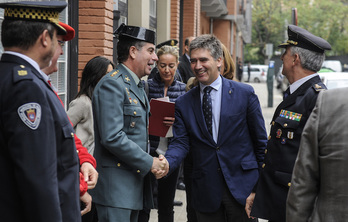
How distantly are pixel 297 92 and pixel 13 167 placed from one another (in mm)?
1988

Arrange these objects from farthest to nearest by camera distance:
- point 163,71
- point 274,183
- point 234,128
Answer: point 163,71 → point 234,128 → point 274,183

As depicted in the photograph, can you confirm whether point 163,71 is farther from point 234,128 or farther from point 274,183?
point 274,183

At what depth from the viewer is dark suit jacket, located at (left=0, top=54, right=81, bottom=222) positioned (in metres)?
2.26

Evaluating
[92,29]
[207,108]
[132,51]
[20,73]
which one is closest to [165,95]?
[92,29]

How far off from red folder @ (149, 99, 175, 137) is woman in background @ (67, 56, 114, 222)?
1.89ft

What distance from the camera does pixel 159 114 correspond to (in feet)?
16.4

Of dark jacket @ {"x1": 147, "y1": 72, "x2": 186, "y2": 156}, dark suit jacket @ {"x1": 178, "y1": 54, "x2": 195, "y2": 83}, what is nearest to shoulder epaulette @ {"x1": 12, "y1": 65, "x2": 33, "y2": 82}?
dark jacket @ {"x1": 147, "y1": 72, "x2": 186, "y2": 156}

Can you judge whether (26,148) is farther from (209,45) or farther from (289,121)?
(209,45)

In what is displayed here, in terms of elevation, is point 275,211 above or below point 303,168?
below

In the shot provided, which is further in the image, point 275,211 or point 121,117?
point 121,117

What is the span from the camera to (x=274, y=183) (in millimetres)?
3523

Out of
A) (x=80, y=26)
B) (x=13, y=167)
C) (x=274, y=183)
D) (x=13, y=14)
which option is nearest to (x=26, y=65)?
(x=13, y=14)

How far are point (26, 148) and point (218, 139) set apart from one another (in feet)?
6.78

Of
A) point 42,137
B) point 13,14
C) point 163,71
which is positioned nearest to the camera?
point 42,137
